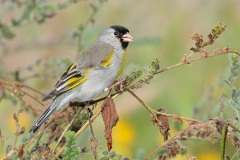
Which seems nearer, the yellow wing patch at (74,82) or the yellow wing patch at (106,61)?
the yellow wing patch at (74,82)

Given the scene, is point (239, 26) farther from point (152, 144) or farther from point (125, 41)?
point (125, 41)

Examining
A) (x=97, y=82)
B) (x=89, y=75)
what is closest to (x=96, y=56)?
(x=89, y=75)

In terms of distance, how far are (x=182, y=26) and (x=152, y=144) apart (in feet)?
7.15

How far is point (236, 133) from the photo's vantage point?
2.57m

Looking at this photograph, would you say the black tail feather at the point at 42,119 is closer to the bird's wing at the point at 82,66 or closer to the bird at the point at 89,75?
the bird at the point at 89,75

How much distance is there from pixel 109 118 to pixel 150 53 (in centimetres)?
512

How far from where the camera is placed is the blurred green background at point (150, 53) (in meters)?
5.98

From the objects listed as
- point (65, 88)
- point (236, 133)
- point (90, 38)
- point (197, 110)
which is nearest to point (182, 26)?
point (90, 38)

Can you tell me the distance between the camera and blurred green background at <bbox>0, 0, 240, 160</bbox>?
5977mm

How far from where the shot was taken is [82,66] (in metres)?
4.43

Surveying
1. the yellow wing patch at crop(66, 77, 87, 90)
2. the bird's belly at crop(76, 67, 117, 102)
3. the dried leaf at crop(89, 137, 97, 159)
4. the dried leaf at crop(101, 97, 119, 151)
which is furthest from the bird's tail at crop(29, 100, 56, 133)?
the dried leaf at crop(89, 137, 97, 159)

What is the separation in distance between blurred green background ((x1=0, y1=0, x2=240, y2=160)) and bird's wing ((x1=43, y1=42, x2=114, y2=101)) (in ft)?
1.13

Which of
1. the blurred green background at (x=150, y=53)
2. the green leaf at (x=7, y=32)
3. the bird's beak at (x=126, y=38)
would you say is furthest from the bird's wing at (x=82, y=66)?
the green leaf at (x=7, y=32)

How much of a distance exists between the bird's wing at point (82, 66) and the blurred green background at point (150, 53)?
1.13 feet
